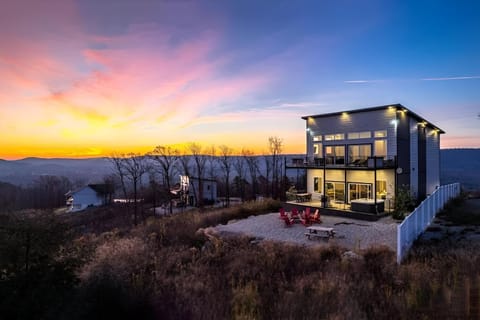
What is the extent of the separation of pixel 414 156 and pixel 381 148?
347 centimetres

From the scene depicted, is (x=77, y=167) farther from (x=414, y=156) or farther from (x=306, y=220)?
(x=414, y=156)

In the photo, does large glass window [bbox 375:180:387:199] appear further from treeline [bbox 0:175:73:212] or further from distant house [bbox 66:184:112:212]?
treeline [bbox 0:175:73:212]

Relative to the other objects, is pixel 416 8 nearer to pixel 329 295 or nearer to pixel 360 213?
pixel 360 213

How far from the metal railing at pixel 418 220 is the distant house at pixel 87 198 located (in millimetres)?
48334

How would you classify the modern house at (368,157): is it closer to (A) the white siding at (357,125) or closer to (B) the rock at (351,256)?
(A) the white siding at (357,125)

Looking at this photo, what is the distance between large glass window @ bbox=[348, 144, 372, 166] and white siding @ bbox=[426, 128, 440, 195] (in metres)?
7.14

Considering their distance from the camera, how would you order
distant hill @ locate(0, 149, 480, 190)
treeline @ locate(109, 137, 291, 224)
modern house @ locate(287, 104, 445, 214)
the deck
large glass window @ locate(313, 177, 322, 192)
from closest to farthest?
the deck → modern house @ locate(287, 104, 445, 214) → large glass window @ locate(313, 177, 322, 192) → treeline @ locate(109, 137, 291, 224) → distant hill @ locate(0, 149, 480, 190)

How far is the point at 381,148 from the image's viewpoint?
17.2 metres

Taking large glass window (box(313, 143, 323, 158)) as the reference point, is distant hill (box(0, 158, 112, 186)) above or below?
below

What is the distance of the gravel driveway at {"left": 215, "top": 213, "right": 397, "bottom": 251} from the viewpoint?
1033 cm

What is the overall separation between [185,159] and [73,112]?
24.0 m

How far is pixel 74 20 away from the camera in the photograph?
9.52 m

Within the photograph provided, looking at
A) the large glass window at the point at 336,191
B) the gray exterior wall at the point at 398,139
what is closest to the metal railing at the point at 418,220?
the gray exterior wall at the point at 398,139

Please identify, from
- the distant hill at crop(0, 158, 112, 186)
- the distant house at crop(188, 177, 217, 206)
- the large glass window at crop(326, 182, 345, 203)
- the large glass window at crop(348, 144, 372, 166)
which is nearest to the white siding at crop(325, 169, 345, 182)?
the large glass window at crop(326, 182, 345, 203)
